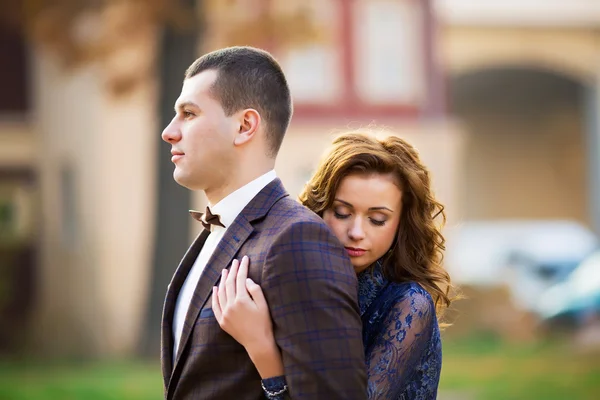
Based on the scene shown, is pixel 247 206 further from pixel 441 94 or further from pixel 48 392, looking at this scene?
pixel 441 94

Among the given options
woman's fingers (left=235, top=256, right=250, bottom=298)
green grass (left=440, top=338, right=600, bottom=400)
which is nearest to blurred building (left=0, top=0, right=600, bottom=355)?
green grass (left=440, top=338, right=600, bottom=400)

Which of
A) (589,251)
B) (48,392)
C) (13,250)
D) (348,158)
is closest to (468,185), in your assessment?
(589,251)

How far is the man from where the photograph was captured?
92.4 inches

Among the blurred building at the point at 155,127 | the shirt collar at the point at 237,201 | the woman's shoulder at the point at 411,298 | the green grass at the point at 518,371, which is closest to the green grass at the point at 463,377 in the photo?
the green grass at the point at 518,371

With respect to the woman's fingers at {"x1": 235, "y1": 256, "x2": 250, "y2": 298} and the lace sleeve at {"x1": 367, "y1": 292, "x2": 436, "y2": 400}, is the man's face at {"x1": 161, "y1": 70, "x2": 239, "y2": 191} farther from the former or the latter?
the lace sleeve at {"x1": 367, "y1": 292, "x2": 436, "y2": 400}

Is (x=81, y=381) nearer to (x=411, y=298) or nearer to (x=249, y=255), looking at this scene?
(x=411, y=298)

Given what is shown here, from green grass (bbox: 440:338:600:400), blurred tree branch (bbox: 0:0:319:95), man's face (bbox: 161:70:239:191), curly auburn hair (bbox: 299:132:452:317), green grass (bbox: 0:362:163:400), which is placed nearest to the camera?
man's face (bbox: 161:70:239:191)

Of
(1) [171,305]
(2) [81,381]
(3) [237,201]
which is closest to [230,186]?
(3) [237,201]

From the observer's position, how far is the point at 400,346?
266 centimetres

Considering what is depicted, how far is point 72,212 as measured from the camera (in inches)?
691

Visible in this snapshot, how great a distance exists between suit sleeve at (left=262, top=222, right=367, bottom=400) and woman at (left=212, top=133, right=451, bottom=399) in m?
0.12

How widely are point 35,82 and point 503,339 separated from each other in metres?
9.48

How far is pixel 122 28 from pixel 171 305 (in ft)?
43.9

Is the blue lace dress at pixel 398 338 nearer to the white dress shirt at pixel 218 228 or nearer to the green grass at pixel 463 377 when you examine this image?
the white dress shirt at pixel 218 228
